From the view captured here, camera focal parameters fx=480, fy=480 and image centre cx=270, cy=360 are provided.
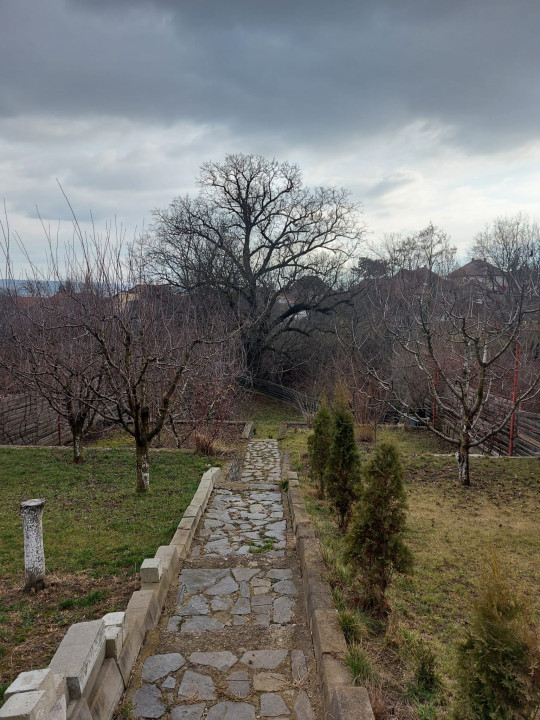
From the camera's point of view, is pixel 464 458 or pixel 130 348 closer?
pixel 130 348

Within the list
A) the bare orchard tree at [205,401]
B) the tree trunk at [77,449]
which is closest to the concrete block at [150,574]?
the tree trunk at [77,449]

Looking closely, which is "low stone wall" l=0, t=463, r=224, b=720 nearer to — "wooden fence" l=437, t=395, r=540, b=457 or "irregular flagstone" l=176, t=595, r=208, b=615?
"irregular flagstone" l=176, t=595, r=208, b=615

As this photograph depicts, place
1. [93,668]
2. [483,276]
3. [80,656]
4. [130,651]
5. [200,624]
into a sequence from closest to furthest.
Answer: [80,656], [93,668], [130,651], [200,624], [483,276]

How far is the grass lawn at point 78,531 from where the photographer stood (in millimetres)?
3893

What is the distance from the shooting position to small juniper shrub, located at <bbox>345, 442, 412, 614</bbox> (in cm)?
390

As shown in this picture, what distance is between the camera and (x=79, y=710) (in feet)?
7.75

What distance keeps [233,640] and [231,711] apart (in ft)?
2.60

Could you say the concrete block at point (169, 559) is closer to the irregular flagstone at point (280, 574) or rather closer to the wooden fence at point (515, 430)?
the irregular flagstone at point (280, 574)

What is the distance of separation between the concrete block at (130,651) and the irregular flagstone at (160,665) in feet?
0.34

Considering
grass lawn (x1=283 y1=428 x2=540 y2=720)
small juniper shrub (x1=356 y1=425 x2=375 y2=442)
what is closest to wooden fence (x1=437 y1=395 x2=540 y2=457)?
grass lawn (x1=283 y1=428 x2=540 y2=720)

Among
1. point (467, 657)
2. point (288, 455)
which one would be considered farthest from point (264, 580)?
point (288, 455)

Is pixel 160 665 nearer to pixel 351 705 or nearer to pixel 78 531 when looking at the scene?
pixel 351 705

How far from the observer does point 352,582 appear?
4.32 metres

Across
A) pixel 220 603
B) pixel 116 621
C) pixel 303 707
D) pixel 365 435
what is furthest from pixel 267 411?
pixel 303 707
